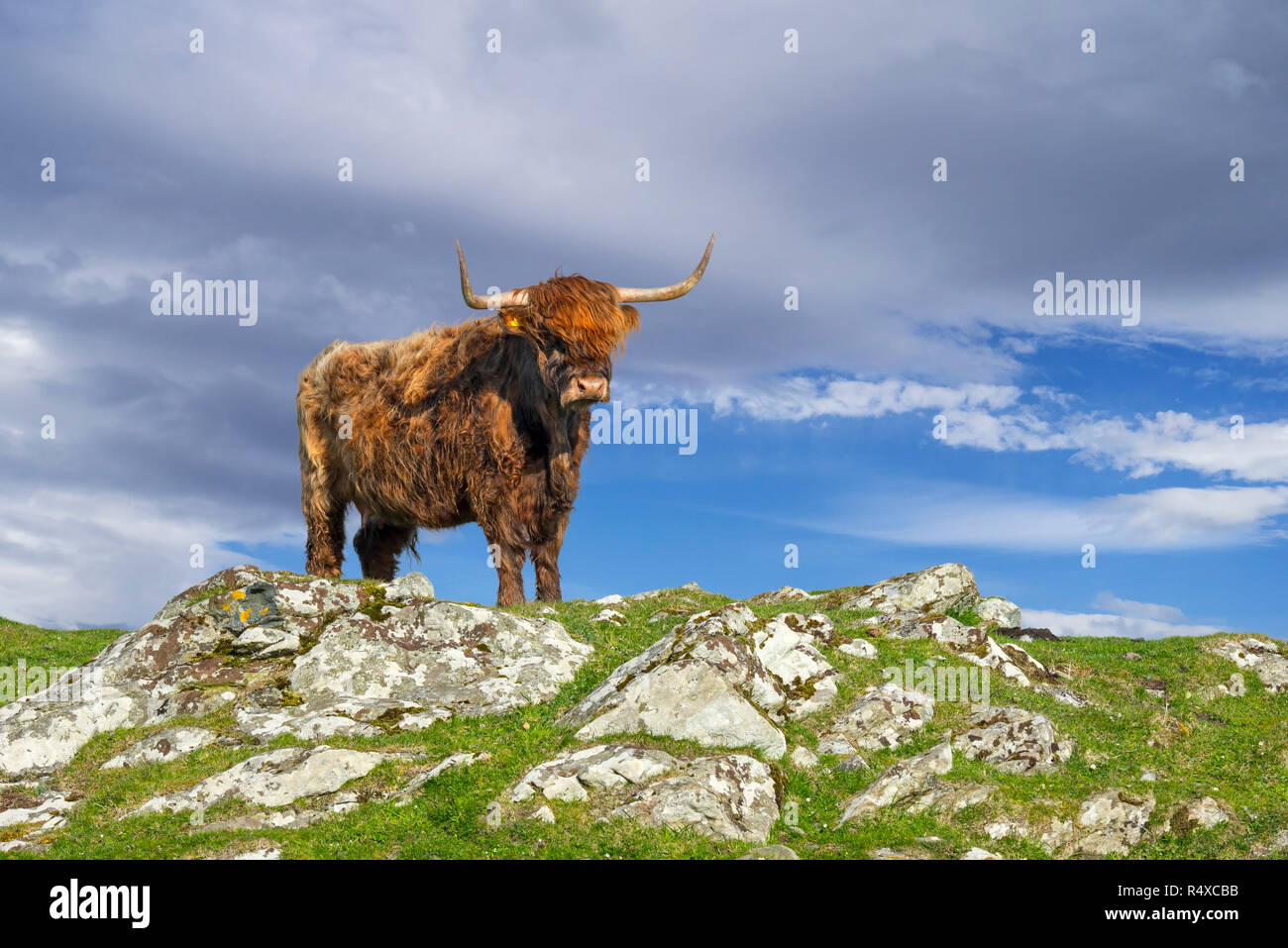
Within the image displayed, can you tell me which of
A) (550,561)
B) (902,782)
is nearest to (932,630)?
(902,782)

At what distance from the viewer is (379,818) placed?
9711mm

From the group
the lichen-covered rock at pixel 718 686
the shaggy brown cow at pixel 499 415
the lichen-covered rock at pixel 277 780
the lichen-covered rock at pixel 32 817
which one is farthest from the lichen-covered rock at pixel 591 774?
the shaggy brown cow at pixel 499 415

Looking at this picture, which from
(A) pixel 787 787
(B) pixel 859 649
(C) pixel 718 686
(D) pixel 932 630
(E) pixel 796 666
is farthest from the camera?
(D) pixel 932 630

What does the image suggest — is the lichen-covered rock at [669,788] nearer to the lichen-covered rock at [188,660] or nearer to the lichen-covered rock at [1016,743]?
the lichen-covered rock at [1016,743]

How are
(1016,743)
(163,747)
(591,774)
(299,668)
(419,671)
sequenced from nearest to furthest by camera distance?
1. (591,774)
2. (1016,743)
3. (163,747)
4. (419,671)
5. (299,668)

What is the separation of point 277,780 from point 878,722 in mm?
6771

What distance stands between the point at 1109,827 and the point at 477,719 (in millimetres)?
7129

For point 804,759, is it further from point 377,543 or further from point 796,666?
point 377,543

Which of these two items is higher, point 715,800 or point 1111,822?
point 715,800

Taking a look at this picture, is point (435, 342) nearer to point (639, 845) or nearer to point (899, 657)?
point (899, 657)

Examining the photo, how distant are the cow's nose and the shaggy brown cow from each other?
2cm

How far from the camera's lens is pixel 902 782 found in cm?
1015

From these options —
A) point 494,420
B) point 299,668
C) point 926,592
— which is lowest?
point 299,668
